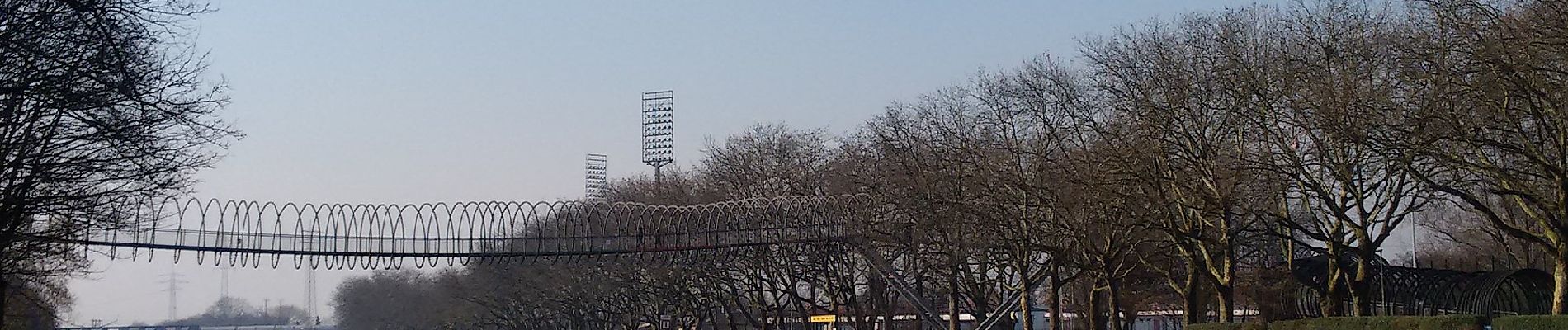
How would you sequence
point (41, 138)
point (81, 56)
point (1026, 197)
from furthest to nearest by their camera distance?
1. point (1026, 197)
2. point (41, 138)
3. point (81, 56)

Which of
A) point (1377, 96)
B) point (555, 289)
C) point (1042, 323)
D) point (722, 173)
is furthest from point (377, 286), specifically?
point (1377, 96)

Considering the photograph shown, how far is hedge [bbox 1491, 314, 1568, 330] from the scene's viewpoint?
2942cm

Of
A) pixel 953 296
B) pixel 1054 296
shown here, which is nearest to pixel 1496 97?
pixel 1054 296

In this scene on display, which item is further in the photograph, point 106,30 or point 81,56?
point 81,56

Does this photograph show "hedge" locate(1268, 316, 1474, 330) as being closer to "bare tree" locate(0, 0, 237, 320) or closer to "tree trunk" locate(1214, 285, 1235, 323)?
"tree trunk" locate(1214, 285, 1235, 323)

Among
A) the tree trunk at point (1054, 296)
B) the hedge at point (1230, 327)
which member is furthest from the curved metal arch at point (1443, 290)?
the tree trunk at point (1054, 296)

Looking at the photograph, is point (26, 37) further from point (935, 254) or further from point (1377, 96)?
point (935, 254)

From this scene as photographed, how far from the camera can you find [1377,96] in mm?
36031

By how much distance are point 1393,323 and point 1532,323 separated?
16.1 feet

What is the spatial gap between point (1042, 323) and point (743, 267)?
71.8 meters

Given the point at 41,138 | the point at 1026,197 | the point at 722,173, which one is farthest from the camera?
the point at 722,173

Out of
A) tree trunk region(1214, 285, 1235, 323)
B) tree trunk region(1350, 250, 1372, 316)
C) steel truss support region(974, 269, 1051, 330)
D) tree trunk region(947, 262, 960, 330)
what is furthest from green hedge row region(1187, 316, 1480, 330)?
tree trunk region(947, 262, 960, 330)

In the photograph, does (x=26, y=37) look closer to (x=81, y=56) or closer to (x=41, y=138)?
(x=81, y=56)

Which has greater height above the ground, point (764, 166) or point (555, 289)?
point (764, 166)
